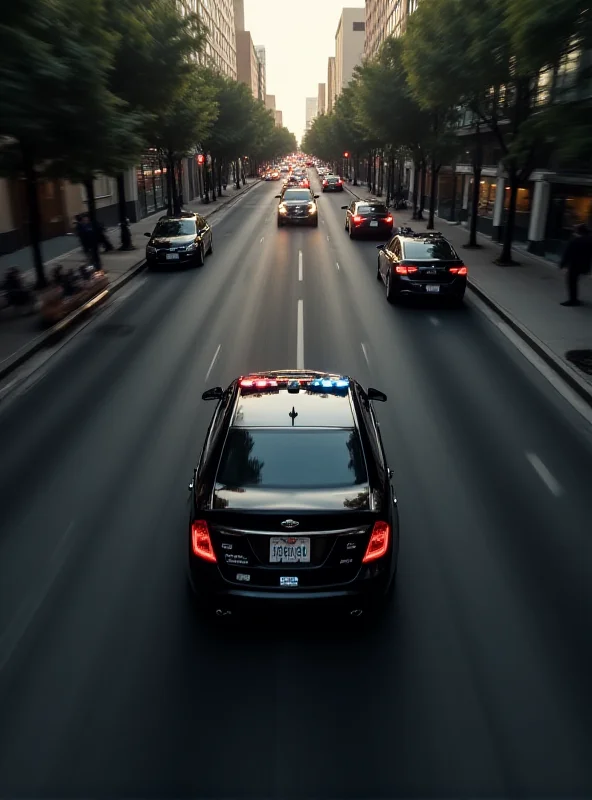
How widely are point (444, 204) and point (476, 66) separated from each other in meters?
25.2

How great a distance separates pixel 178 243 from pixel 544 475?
672 inches

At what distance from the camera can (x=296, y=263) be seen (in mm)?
24047

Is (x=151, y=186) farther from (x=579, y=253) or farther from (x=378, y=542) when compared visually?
(x=378, y=542)

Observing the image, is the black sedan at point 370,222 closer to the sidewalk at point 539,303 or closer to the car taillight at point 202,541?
the sidewalk at point 539,303

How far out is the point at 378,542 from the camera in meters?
5.14

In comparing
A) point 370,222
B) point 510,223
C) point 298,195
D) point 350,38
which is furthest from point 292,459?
point 350,38

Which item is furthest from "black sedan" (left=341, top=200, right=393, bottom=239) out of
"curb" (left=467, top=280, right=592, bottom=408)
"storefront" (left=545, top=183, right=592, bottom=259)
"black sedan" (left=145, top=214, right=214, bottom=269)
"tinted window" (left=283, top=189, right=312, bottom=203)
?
"curb" (left=467, top=280, right=592, bottom=408)

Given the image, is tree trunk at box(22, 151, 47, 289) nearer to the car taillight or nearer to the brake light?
the car taillight

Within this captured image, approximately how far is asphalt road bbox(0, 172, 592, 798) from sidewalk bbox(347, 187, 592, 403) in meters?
1.84

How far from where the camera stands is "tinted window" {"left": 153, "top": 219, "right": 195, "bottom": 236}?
23.4m

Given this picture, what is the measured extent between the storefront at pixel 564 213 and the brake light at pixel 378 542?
20.3 metres

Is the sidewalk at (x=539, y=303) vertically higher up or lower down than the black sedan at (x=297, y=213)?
lower down

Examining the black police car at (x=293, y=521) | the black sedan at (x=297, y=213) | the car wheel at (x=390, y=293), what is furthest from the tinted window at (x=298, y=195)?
the black police car at (x=293, y=521)

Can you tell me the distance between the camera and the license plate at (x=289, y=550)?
4.99m
